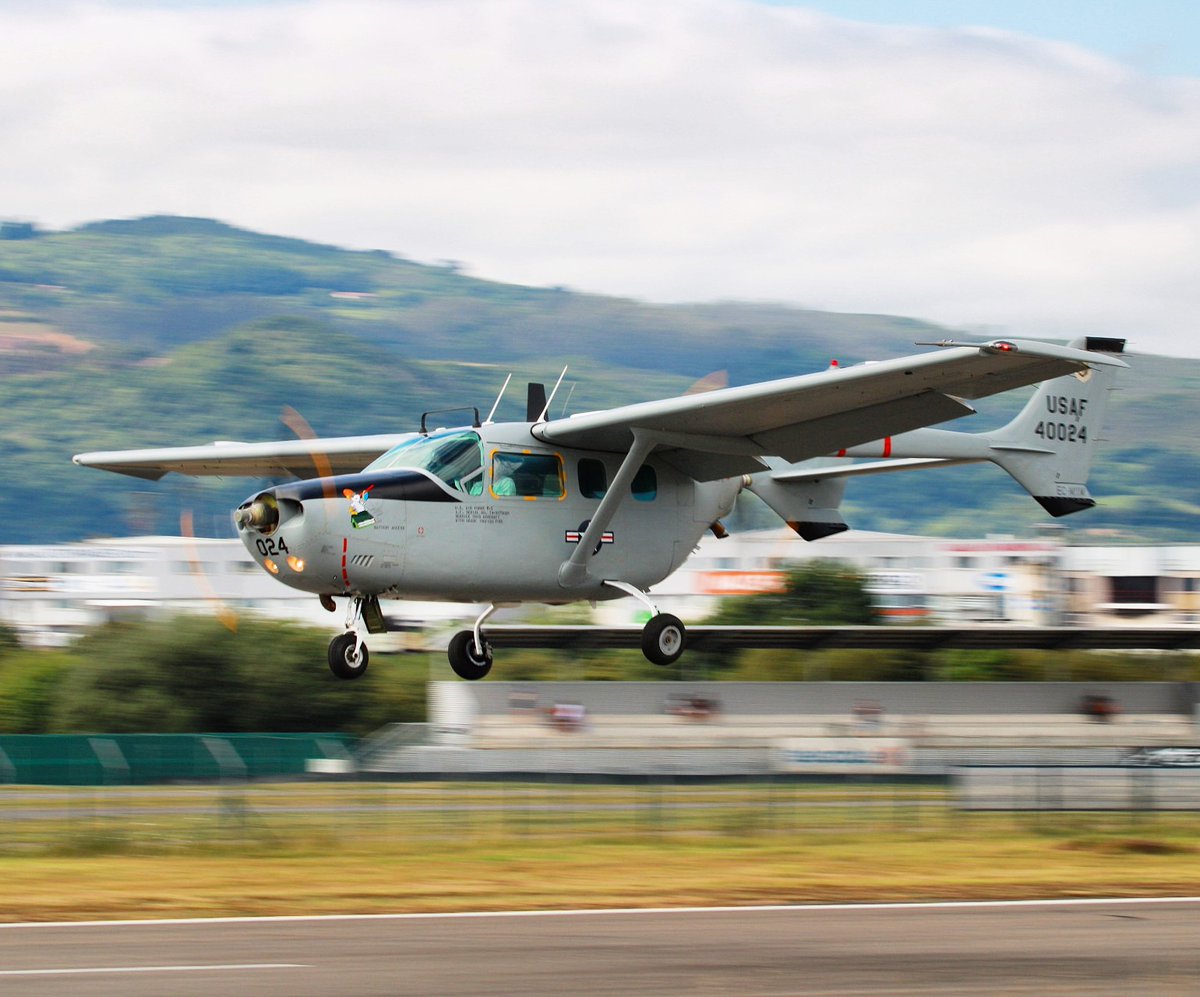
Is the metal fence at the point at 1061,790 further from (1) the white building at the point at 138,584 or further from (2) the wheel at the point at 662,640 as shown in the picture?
(1) the white building at the point at 138,584

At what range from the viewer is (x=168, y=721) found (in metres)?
57.5

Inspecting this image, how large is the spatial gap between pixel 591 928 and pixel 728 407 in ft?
23.4

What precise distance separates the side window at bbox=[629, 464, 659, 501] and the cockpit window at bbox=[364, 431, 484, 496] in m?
2.59

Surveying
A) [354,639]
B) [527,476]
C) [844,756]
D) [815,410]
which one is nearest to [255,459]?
[354,639]

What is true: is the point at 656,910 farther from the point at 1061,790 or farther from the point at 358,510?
the point at 1061,790

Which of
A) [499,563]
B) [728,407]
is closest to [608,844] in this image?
[499,563]

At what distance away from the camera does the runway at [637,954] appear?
43.0ft

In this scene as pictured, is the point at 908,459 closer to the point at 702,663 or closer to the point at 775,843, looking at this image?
the point at 775,843

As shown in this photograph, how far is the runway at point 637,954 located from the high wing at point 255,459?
9526 millimetres

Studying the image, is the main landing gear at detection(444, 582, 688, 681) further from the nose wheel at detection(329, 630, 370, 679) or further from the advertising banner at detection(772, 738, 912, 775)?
the advertising banner at detection(772, 738, 912, 775)

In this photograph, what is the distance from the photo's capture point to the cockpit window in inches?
813

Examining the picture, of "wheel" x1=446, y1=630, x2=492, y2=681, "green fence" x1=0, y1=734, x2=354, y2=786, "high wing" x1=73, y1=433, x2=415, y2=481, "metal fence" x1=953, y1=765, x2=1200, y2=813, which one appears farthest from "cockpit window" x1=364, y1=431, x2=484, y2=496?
"metal fence" x1=953, y1=765, x2=1200, y2=813

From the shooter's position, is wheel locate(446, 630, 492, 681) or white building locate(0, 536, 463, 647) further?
white building locate(0, 536, 463, 647)

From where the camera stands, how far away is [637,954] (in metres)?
14.7
